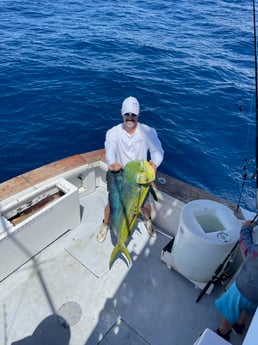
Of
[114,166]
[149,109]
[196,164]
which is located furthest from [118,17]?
[114,166]

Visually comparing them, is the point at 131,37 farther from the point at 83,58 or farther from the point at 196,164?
the point at 196,164

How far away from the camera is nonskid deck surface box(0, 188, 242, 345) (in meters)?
2.48

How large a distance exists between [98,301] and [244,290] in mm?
1539

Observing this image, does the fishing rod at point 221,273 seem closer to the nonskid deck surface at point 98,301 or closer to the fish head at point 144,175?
the nonskid deck surface at point 98,301

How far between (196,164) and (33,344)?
5.00 m

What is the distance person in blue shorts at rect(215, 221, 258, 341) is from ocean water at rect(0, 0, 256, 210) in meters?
1.00

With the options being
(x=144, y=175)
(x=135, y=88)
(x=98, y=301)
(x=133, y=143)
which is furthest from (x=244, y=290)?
(x=135, y=88)

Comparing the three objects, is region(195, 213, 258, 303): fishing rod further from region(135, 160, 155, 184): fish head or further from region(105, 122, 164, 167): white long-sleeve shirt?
region(105, 122, 164, 167): white long-sleeve shirt

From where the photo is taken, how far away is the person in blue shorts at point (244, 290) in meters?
1.90

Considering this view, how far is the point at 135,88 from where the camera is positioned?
8688mm

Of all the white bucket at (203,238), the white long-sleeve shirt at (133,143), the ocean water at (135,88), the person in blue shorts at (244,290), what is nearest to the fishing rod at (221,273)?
the white bucket at (203,238)

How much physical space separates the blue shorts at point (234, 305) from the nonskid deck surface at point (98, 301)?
548 mm

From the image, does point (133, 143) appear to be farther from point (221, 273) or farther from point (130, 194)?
point (221, 273)

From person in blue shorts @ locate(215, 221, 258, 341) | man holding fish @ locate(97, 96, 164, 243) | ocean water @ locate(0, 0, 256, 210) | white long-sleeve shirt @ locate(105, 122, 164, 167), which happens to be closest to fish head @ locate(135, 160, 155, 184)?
man holding fish @ locate(97, 96, 164, 243)
